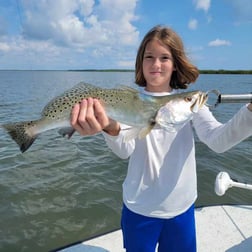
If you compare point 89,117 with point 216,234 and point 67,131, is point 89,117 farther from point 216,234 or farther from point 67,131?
point 216,234

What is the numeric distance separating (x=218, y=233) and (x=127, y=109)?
278 cm

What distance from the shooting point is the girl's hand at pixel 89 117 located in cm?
218

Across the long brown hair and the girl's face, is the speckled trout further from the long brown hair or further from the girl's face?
the long brown hair

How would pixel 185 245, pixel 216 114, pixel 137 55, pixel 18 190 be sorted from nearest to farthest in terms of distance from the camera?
1. pixel 185 245
2. pixel 137 55
3. pixel 18 190
4. pixel 216 114

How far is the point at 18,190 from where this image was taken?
762 centimetres

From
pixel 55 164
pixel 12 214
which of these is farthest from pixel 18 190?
pixel 55 164

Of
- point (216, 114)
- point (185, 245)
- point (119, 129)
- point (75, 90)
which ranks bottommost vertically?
point (216, 114)

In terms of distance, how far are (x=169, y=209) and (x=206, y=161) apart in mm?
7887

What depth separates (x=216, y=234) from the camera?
4.11 m

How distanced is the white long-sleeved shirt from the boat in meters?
1.59

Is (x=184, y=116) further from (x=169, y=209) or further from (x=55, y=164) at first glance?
(x=55, y=164)

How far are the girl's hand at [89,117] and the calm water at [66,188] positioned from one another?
4235 millimetres

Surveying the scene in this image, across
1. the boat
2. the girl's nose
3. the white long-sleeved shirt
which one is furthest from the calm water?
the girl's nose

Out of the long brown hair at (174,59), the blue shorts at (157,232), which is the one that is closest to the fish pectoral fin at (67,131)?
the blue shorts at (157,232)
